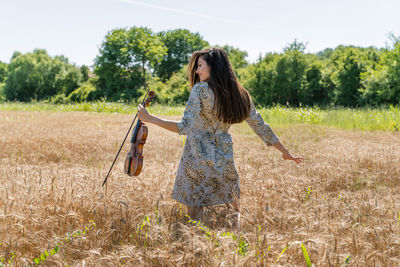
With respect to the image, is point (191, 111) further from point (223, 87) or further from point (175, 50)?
point (175, 50)

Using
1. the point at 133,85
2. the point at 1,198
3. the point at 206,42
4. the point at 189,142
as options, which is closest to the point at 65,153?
the point at 1,198

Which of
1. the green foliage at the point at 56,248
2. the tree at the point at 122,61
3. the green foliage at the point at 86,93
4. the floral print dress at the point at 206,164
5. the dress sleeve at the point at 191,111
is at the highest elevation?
the tree at the point at 122,61

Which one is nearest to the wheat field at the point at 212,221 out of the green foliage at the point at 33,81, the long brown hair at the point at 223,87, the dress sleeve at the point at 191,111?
the dress sleeve at the point at 191,111

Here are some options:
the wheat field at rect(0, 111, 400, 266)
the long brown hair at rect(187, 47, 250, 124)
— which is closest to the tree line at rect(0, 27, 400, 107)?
the wheat field at rect(0, 111, 400, 266)

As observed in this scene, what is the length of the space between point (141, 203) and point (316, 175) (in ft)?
10.2

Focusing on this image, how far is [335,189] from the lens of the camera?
5020 mm

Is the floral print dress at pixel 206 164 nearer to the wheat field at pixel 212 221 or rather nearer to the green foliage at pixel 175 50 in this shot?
the wheat field at pixel 212 221

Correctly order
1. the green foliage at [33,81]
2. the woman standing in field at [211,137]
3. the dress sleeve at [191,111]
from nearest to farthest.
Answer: the dress sleeve at [191,111] < the woman standing in field at [211,137] < the green foliage at [33,81]

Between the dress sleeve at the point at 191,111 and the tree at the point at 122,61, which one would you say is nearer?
the dress sleeve at the point at 191,111

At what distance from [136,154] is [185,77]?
142ft

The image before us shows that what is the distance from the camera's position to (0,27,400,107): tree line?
24859mm

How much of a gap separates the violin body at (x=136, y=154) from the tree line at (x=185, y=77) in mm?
20865

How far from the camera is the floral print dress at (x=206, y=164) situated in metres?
3.25

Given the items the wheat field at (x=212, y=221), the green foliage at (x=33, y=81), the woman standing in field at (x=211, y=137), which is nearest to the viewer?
the wheat field at (x=212, y=221)
